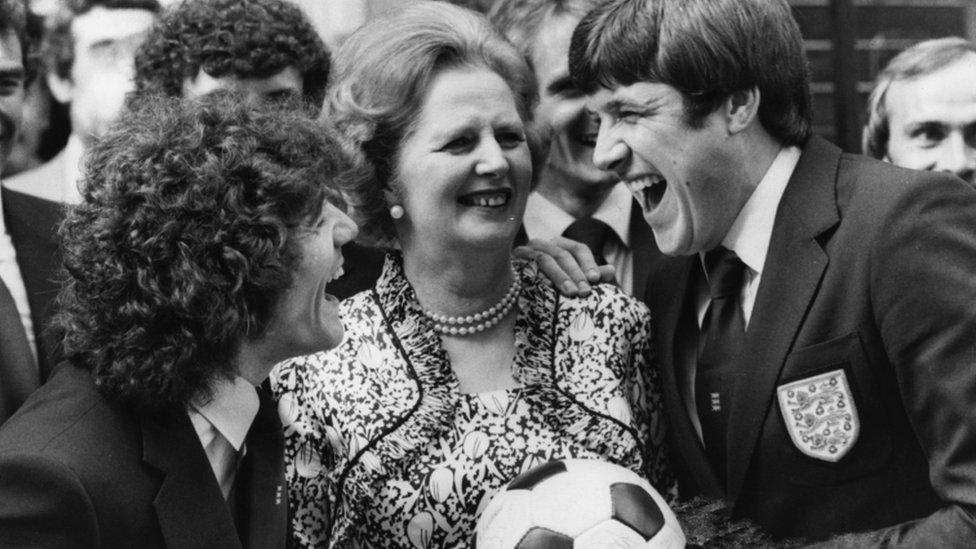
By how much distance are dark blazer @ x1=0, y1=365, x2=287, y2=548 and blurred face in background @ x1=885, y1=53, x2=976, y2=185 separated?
284 centimetres

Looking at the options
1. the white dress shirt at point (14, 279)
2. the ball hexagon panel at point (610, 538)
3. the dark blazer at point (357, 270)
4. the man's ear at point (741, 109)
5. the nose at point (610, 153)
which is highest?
the man's ear at point (741, 109)

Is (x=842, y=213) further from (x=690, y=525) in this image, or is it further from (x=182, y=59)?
(x=182, y=59)

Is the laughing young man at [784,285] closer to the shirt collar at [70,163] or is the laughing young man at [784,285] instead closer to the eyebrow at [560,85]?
the eyebrow at [560,85]

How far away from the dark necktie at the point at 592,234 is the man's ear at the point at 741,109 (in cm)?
86

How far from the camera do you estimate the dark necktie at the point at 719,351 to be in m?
3.35

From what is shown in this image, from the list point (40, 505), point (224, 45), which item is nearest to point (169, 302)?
point (40, 505)

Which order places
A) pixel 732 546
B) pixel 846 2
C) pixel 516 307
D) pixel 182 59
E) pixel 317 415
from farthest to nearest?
pixel 846 2 < pixel 182 59 < pixel 516 307 < pixel 317 415 < pixel 732 546

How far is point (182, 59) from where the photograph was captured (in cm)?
402

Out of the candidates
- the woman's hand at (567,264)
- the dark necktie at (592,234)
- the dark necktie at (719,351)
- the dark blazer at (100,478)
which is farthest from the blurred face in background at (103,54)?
the dark necktie at (719,351)

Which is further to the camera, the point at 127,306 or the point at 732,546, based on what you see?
the point at 732,546

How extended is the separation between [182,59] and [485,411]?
1558 mm

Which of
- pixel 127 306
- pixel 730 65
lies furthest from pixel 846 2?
pixel 127 306

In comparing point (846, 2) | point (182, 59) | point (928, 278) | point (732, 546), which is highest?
point (928, 278)

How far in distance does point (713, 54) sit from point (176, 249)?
1.50 metres
